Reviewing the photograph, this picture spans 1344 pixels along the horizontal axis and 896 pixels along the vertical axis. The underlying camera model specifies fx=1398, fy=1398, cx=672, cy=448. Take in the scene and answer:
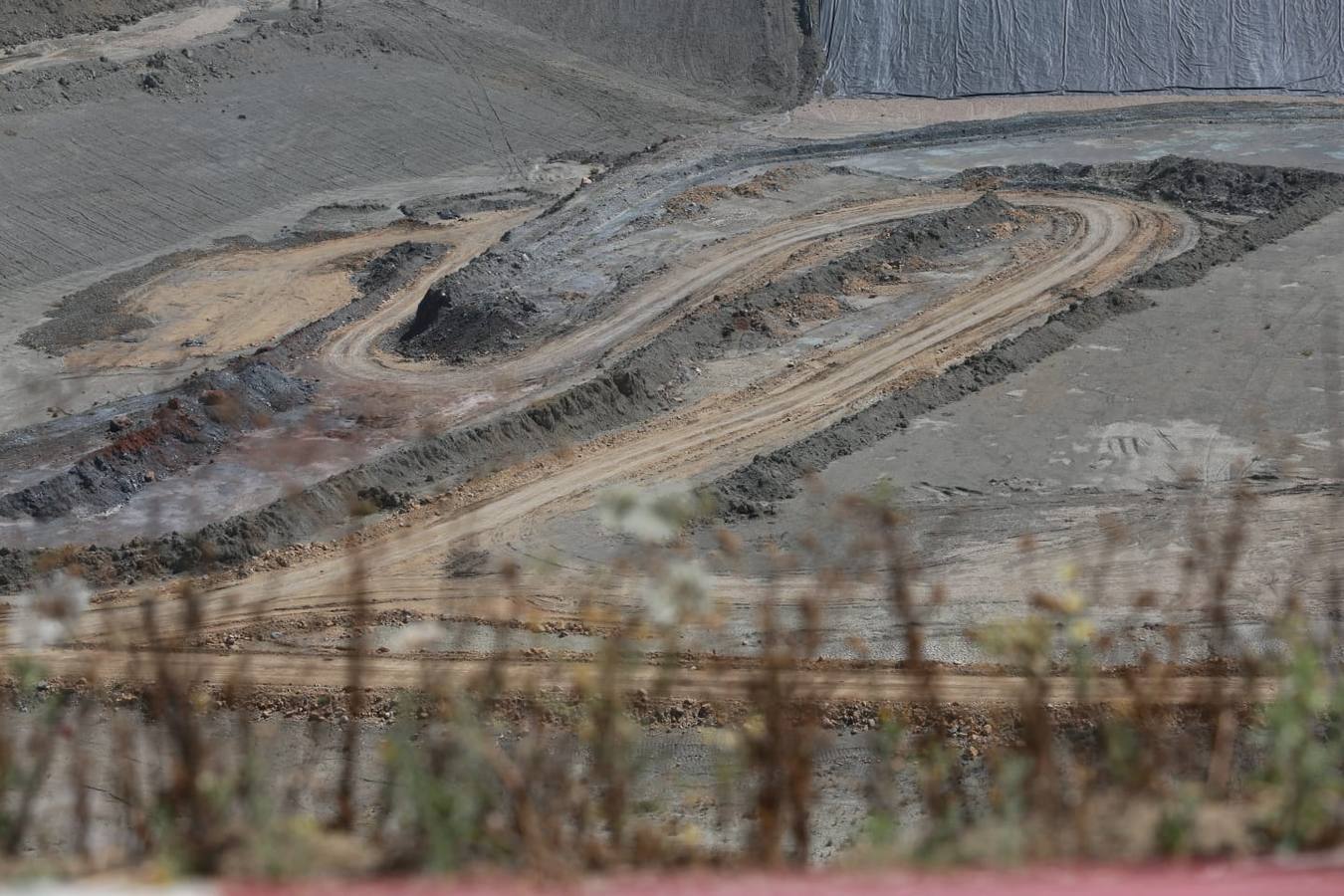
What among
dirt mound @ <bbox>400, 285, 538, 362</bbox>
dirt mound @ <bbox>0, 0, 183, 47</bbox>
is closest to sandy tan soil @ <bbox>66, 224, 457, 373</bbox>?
dirt mound @ <bbox>400, 285, 538, 362</bbox>

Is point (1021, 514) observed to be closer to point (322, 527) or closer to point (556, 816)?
point (322, 527)

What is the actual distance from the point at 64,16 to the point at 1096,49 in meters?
28.3

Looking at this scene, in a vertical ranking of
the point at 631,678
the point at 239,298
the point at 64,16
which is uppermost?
the point at 64,16

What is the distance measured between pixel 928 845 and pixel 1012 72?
120ft

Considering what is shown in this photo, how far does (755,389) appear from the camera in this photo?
19656 mm

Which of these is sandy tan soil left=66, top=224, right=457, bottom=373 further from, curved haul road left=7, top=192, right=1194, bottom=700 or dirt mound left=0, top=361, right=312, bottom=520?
dirt mound left=0, top=361, right=312, bottom=520

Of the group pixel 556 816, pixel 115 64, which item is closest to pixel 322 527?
pixel 556 816

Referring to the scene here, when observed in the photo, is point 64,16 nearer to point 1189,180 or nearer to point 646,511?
point 1189,180

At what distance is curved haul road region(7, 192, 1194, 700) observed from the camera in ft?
46.9

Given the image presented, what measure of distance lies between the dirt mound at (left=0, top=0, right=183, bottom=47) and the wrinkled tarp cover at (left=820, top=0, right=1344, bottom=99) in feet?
64.0

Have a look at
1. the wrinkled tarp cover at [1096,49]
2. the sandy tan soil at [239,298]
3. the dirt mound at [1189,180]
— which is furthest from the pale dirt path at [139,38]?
the dirt mound at [1189,180]

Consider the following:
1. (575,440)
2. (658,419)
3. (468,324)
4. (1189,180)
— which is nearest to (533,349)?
(468,324)

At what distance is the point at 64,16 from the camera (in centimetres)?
3828

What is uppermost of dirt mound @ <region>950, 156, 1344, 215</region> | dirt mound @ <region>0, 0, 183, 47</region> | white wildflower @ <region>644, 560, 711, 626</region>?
dirt mound @ <region>0, 0, 183, 47</region>
